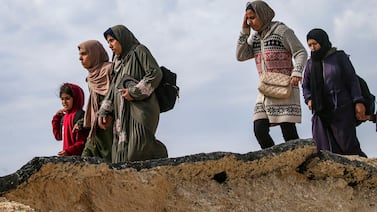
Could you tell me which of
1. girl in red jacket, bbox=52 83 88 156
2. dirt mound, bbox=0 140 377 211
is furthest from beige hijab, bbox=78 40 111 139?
dirt mound, bbox=0 140 377 211

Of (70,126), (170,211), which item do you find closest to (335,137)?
(70,126)

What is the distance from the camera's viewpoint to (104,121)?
614cm

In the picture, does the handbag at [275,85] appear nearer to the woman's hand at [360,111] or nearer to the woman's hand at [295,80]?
the woman's hand at [295,80]

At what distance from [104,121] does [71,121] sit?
26.5 inches

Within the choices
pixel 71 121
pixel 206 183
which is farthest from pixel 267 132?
pixel 206 183

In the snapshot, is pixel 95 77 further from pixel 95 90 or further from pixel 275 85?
pixel 275 85

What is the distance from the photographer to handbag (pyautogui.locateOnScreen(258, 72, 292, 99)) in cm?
603

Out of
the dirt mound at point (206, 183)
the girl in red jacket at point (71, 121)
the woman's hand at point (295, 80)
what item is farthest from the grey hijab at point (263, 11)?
the dirt mound at point (206, 183)

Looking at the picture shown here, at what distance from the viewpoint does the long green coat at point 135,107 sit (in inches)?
232

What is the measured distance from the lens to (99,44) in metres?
6.70

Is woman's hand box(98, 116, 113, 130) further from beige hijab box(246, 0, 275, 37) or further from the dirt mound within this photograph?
the dirt mound

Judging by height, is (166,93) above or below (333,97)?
above

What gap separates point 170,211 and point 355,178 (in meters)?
1.07

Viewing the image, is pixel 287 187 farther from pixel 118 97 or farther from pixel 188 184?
pixel 118 97
